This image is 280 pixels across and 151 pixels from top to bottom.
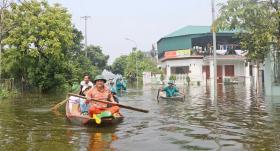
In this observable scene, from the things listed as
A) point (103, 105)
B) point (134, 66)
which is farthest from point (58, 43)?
point (134, 66)

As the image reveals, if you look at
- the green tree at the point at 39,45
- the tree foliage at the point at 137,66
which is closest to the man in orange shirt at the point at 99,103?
the green tree at the point at 39,45

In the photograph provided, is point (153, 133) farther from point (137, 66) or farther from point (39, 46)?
point (137, 66)

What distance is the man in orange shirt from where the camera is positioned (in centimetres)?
1280

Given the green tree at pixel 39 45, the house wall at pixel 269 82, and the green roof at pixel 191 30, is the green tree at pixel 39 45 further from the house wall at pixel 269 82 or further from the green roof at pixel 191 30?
the green roof at pixel 191 30

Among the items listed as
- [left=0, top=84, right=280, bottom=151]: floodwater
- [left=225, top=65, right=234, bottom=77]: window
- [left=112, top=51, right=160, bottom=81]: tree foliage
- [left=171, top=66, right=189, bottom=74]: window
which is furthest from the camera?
[left=112, top=51, right=160, bottom=81]: tree foliage

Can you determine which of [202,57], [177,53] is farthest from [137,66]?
[202,57]

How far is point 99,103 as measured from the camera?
43.9 feet

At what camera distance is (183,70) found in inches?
2309

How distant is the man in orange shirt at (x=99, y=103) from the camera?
42.0ft

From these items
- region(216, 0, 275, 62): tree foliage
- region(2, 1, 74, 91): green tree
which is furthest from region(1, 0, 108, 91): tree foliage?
region(216, 0, 275, 62): tree foliage

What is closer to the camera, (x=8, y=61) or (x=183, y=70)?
(x=8, y=61)

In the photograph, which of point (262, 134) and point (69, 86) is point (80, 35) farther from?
point (262, 134)

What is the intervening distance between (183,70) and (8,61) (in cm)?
2674

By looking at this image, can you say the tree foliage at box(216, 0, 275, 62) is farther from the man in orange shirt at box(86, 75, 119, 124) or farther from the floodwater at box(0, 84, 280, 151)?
the man in orange shirt at box(86, 75, 119, 124)
